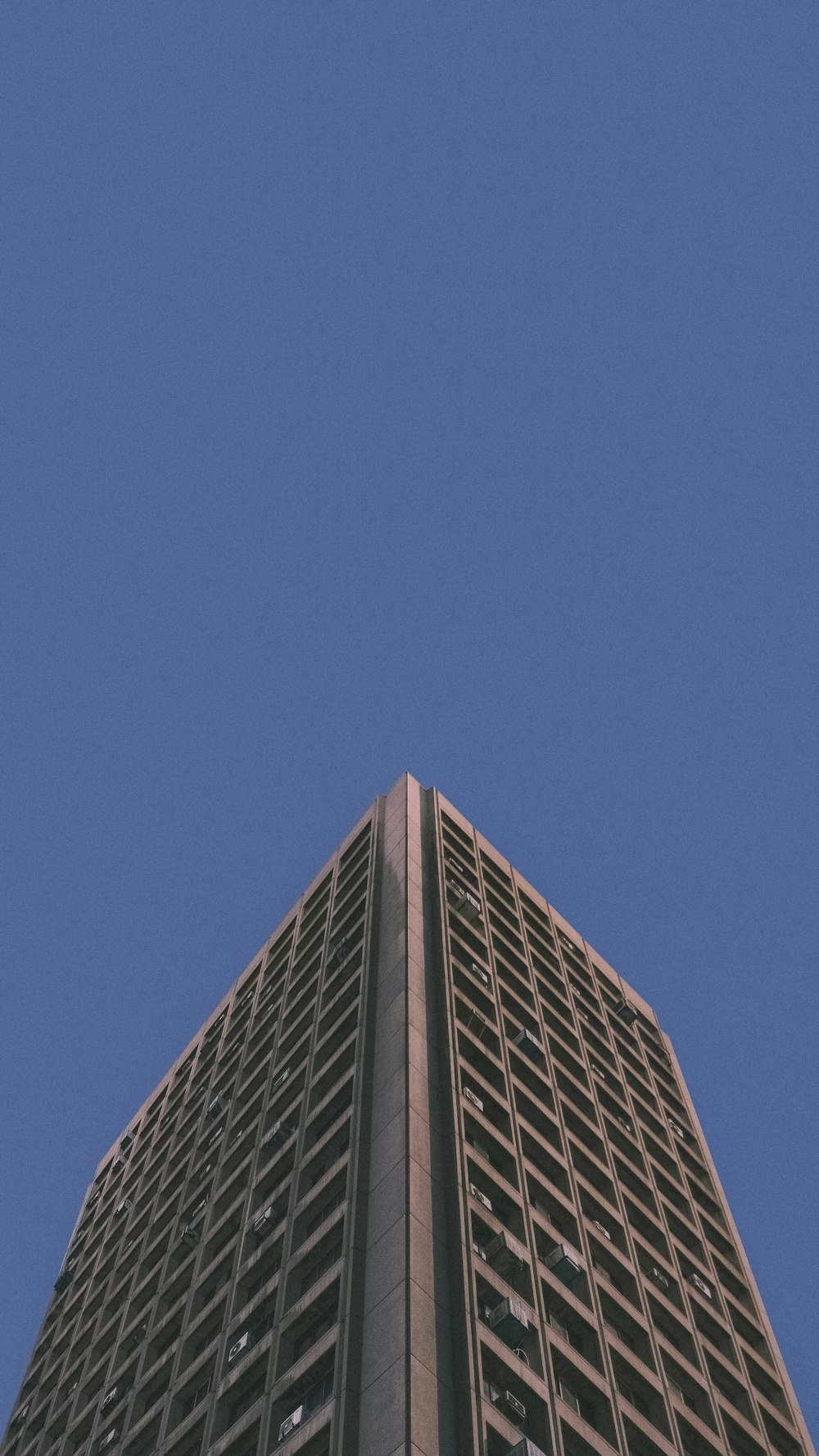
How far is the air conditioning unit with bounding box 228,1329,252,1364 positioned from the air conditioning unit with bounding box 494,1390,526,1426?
327 inches

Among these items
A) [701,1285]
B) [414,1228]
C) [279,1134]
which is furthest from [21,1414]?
[414,1228]

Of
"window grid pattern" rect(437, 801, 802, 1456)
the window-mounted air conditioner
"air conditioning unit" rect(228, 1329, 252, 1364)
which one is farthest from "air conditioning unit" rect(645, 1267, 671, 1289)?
"air conditioning unit" rect(228, 1329, 252, 1364)

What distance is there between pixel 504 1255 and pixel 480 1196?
5.69 feet

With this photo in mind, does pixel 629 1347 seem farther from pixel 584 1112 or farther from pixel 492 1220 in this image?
pixel 584 1112

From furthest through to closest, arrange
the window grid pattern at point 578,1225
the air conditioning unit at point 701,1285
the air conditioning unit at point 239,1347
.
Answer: the air conditioning unit at point 701,1285 < the air conditioning unit at point 239,1347 < the window grid pattern at point 578,1225

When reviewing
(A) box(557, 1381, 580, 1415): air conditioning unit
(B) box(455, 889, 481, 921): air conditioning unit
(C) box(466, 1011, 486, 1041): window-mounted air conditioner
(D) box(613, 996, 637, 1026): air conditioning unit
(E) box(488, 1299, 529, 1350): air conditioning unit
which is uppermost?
(D) box(613, 996, 637, 1026): air conditioning unit

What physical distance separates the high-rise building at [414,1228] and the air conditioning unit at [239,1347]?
95mm

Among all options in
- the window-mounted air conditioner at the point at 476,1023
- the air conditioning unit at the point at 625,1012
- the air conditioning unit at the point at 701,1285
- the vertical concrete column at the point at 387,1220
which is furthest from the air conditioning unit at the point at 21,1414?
the air conditioning unit at the point at 625,1012

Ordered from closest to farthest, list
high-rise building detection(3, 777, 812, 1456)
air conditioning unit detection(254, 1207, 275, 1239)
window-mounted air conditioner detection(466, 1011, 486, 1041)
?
high-rise building detection(3, 777, 812, 1456)
air conditioning unit detection(254, 1207, 275, 1239)
window-mounted air conditioner detection(466, 1011, 486, 1041)

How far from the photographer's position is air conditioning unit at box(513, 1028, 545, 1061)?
4622cm

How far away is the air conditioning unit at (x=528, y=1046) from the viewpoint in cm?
4622

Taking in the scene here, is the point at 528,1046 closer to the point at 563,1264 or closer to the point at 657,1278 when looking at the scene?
the point at 657,1278

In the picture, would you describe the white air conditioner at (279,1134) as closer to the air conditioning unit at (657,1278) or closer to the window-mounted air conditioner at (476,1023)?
the window-mounted air conditioner at (476,1023)

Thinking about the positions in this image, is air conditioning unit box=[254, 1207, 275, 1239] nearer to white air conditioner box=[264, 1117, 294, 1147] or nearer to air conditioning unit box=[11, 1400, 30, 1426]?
white air conditioner box=[264, 1117, 294, 1147]
